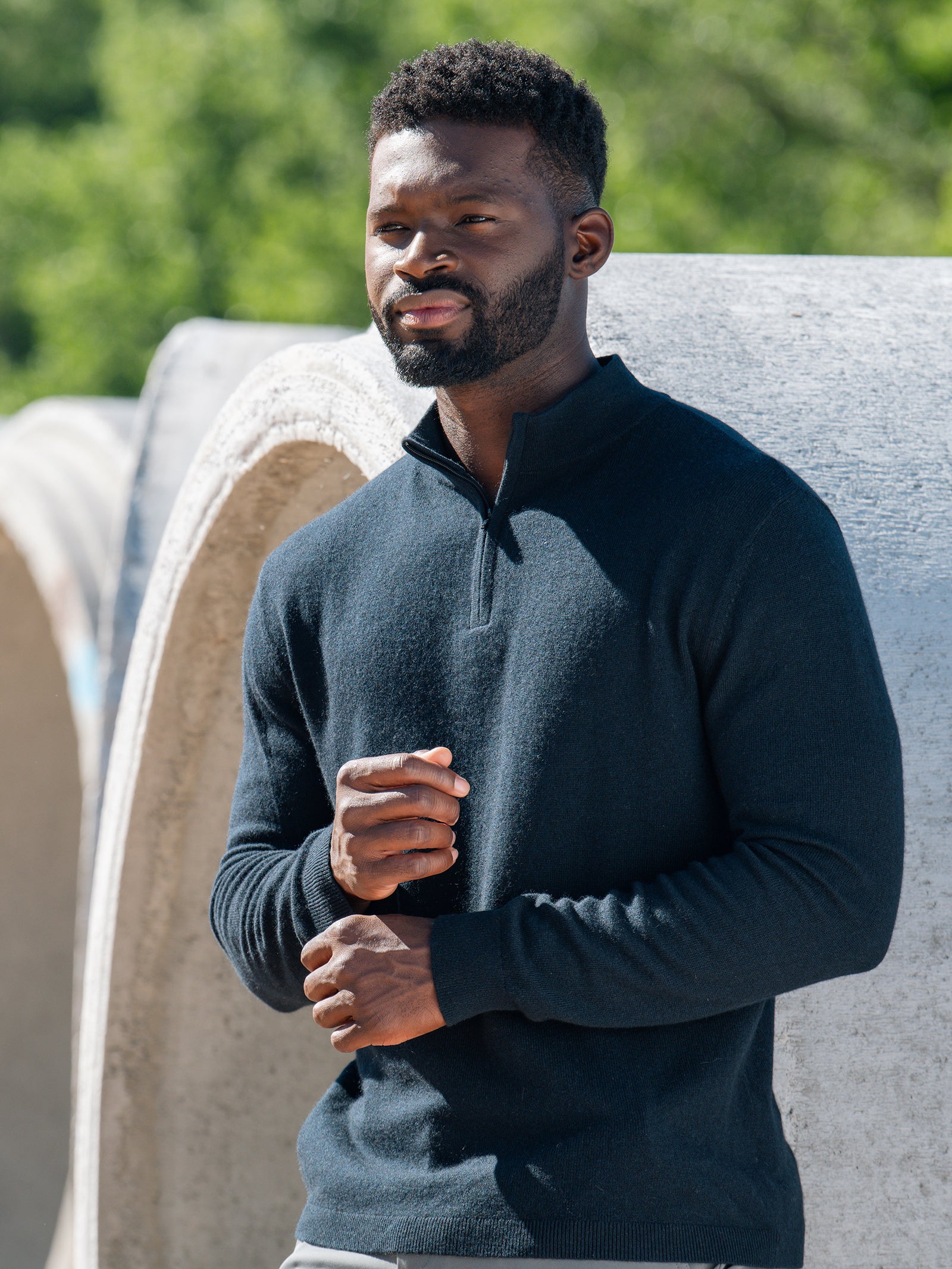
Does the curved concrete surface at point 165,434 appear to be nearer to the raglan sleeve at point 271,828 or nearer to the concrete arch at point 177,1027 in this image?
the concrete arch at point 177,1027

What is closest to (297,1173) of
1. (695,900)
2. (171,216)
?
(695,900)

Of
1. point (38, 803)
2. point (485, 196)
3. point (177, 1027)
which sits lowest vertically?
point (38, 803)

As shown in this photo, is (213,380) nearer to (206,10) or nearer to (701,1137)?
(701,1137)

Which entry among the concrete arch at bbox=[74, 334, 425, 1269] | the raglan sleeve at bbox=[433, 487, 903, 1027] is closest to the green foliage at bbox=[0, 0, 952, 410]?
the concrete arch at bbox=[74, 334, 425, 1269]

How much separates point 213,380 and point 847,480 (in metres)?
4.20

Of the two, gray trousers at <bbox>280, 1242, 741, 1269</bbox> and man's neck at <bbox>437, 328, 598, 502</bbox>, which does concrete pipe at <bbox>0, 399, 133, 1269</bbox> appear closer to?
man's neck at <bbox>437, 328, 598, 502</bbox>

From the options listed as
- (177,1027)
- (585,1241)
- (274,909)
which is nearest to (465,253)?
(274,909)

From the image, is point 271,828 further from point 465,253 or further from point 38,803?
point 38,803

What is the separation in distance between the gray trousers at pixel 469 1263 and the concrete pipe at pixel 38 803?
5.20 meters

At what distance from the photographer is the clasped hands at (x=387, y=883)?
62.3 inches

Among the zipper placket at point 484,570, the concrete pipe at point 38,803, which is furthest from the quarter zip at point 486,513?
the concrete pipe at point 38,803

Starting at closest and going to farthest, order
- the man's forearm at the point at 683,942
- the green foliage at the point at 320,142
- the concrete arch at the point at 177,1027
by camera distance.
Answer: the man's forearm at the point at 683,942
the concrete arch at the point at 177,1027
the green foliage at the point at 320,142

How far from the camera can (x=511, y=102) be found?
173 cm

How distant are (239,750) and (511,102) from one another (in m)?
2.39
